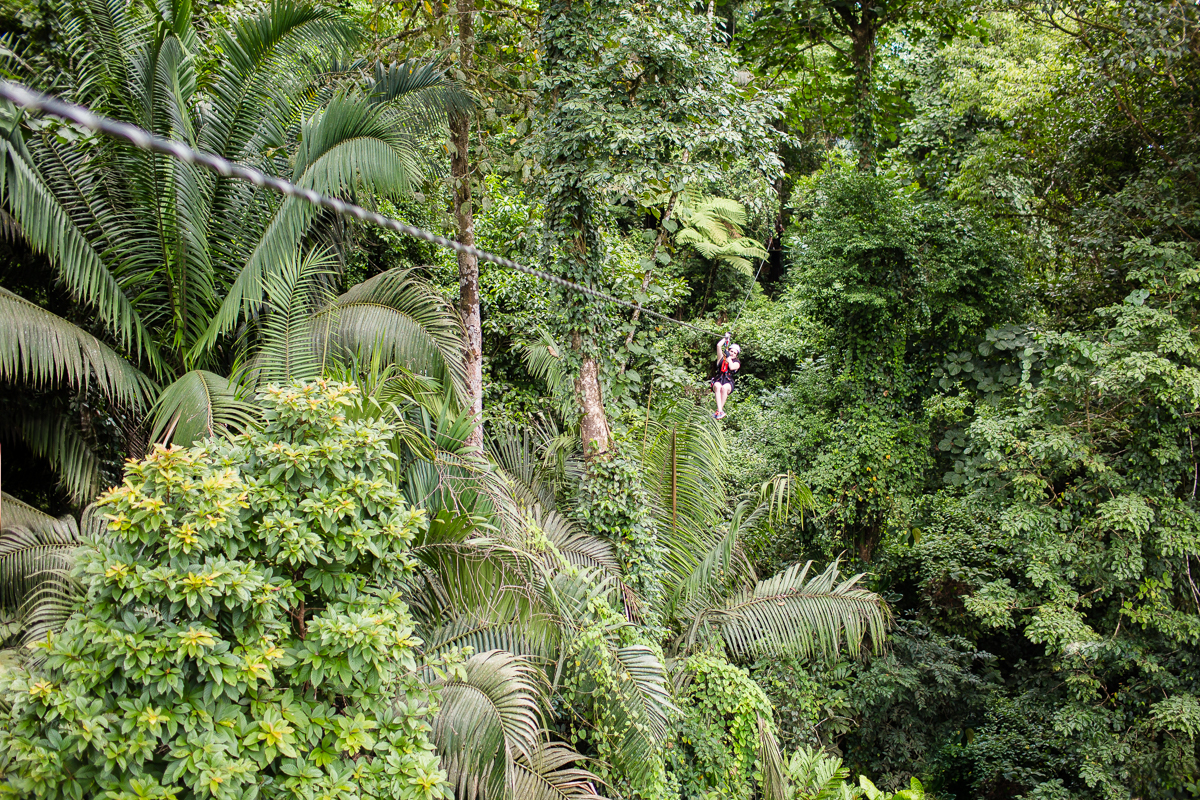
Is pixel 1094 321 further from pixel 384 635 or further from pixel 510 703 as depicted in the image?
pixel 384 635

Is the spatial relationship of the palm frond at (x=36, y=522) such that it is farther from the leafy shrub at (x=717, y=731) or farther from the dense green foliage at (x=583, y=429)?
the leafy shrub at (x=717, y=731)

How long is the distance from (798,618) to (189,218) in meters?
5.10

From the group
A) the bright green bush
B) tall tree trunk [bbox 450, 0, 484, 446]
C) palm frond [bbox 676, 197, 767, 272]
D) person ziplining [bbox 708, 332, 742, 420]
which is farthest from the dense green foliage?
palm frond [bbox 676, 197, 767, 272]

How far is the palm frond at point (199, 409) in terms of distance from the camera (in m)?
3.79

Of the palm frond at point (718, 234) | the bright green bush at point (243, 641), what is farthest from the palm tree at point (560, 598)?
the palm frond at point (718, 234)

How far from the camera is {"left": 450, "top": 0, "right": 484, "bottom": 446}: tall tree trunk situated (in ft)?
19.2

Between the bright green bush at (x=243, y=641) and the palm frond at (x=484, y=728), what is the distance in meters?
0.55

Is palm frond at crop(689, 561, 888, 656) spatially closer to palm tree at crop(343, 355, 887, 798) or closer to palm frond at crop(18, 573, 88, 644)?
palm tree at crop(343, 355, 887, 798)

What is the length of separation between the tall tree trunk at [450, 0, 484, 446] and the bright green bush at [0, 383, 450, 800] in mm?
2905

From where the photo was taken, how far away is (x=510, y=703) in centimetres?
348

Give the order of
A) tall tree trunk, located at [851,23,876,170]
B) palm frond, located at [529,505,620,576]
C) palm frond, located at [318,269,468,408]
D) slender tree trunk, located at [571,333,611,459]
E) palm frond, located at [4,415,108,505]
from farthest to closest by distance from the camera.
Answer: tall tree trunk, located at [851,23,876,170] → slender tree trunk, located at [571,333,611,459] → palm frond, located at [529,505,620,576] → palm frond, located at [318,269,468,408] → palm frond, located at [4,415,108,505]

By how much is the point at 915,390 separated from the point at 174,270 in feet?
22.8

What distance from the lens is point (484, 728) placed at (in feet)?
11.2

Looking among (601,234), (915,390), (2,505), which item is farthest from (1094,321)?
(2,505)
